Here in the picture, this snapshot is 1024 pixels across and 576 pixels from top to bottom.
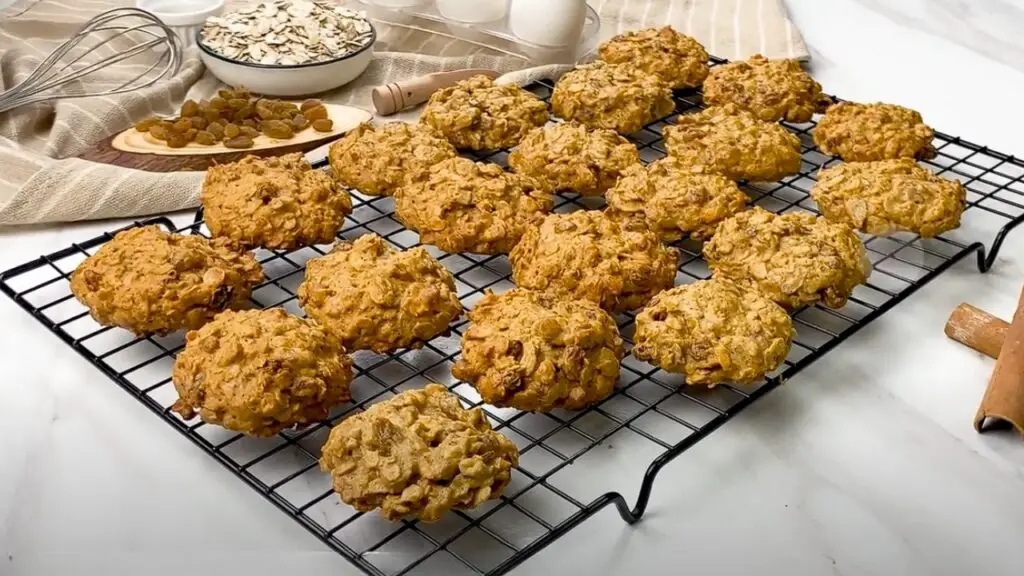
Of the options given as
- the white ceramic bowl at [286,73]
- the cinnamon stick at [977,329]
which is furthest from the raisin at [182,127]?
the cinnamon stick at [977,329]

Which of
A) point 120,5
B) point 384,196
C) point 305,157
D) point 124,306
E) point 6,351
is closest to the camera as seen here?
point 124,306

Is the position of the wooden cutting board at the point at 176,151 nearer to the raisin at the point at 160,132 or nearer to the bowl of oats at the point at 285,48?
the raisin at the point at 160,132

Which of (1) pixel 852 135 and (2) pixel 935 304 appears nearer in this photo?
(2) pixel 935 304

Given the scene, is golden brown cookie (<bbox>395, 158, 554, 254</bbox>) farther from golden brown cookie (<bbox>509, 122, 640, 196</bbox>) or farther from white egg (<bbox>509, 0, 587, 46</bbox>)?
white egg (<bbox>509, 0, 587, 46</bbox>)

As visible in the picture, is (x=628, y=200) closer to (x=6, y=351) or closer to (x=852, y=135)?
(x=852, y=135)

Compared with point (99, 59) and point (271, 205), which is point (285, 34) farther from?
point (271, 205)

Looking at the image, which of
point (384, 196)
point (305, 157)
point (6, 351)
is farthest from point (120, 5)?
point (6, 351)
